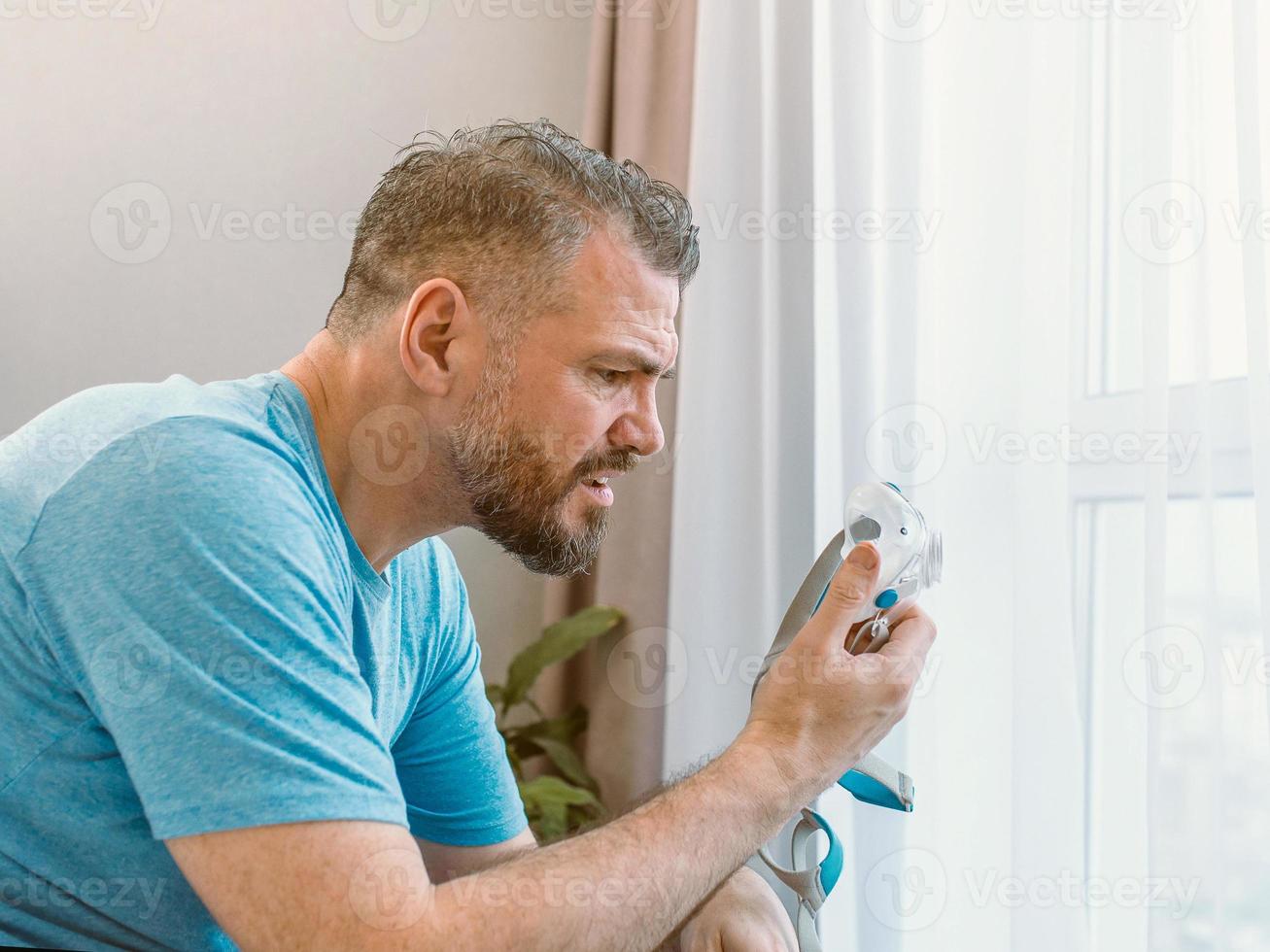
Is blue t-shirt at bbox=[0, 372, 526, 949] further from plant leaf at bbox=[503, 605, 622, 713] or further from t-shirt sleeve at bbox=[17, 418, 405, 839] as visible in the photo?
plant leaf at bbox=[503, 605, 622, 713]

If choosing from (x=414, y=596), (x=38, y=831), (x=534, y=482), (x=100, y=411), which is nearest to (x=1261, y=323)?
(x=534, y=482)

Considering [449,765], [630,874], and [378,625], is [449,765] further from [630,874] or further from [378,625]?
[630,874]

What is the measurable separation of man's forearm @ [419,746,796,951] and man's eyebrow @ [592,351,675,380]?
0.37 meters

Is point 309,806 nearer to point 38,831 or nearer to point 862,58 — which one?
point 38,831

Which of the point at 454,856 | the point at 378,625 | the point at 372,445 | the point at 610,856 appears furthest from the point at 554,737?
the point at 610,856

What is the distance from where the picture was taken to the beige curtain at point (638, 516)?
190cm

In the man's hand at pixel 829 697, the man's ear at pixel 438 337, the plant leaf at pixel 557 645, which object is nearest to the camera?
the man's hand at pixel 829 697

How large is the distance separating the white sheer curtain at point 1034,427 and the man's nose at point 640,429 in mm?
394

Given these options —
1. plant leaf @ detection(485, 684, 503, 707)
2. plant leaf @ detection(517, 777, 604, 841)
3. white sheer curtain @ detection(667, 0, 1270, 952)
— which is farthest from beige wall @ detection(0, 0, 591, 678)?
white sheer curtain @ detection(667, 0, 1270, 952)

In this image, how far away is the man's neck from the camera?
1016mm

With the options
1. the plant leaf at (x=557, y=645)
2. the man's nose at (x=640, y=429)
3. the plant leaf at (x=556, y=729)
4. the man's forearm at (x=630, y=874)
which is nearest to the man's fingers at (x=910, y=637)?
the man's forearm at (x=630, y=874)

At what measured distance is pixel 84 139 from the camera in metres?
2.22

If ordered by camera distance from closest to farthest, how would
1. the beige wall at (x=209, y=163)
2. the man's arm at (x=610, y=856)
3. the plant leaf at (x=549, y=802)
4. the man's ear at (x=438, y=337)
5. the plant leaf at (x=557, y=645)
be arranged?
the man's arm at (x=610, y=856), the man's ear at (x=438, y=337), the plant leaf at (x=549, y=802), the plant leaf at (x=557, y=645), the beige wall at (x=209, y=163)

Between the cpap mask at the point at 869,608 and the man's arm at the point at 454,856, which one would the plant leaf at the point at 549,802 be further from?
the cpap mask at the point at 869,608
